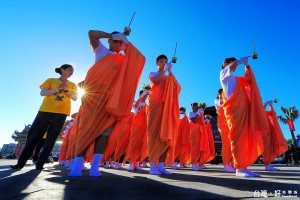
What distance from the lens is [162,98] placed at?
358 cm

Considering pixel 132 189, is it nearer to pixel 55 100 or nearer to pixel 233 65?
pixel 233 65

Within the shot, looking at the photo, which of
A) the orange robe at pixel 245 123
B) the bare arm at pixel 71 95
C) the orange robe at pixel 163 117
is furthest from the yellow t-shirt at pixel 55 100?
the orange robe at pixel 245 123

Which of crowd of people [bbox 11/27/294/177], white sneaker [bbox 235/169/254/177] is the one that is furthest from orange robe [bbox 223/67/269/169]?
white sneaker [bbox 235/169/254/177]

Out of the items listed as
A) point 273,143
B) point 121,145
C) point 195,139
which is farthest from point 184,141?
point 273,143

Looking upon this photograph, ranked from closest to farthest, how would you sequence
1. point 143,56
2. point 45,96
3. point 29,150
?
point 143,56 → point 29,150 → point 45,96

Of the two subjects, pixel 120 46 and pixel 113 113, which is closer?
pixel 113 113

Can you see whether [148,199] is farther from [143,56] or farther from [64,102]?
[64,102]

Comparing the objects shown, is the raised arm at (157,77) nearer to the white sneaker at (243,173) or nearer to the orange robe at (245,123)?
the orange robe at (245,123)

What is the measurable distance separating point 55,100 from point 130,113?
156cm

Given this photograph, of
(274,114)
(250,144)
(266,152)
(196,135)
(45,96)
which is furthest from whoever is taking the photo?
(196,135)

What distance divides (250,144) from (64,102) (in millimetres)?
3298

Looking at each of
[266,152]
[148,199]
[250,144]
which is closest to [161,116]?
[250,144]

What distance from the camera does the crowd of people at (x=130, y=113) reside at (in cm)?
244

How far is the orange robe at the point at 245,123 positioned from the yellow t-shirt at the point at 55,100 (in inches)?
114
